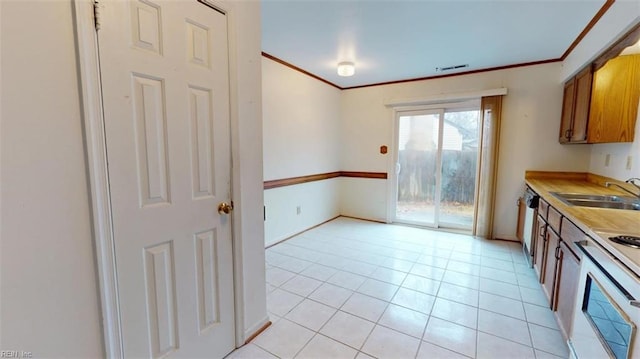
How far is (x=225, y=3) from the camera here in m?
1.50

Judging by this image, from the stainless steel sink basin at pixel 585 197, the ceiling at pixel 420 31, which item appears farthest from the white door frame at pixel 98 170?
the stainless steel sink basin at pixel 585 197

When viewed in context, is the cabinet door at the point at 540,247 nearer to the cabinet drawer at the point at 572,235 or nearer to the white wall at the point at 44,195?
the cabinet drawer at the point at 572,235

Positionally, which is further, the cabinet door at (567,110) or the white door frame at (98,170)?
the cabinet door at (567,110)

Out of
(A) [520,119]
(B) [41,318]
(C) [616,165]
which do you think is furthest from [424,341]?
(A) [520,119]

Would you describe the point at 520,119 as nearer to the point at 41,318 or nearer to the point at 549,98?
the point at 549,98

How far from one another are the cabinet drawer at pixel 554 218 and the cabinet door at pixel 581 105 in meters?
1.04

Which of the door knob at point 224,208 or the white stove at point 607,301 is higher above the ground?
the door knob at point 224,208

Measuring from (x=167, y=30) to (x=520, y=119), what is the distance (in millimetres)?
4018

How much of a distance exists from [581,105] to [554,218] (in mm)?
1479

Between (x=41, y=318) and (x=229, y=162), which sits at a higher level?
(x=229, y=162)

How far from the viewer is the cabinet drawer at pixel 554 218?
1904mm

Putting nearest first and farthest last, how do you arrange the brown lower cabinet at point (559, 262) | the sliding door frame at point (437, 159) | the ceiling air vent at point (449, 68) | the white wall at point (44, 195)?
1. the white wall at point (44, 195)
2. the brown lower cabinet at point (559, 262)
3. the ceiling air vent at point (449, 68)
4. the sliding door frame at point (437, 159)

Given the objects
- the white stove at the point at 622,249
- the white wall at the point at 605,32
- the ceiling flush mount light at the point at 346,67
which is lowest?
the white stove at the point at 622,249

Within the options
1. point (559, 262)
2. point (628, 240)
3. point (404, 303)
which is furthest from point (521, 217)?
point (628, 240)
